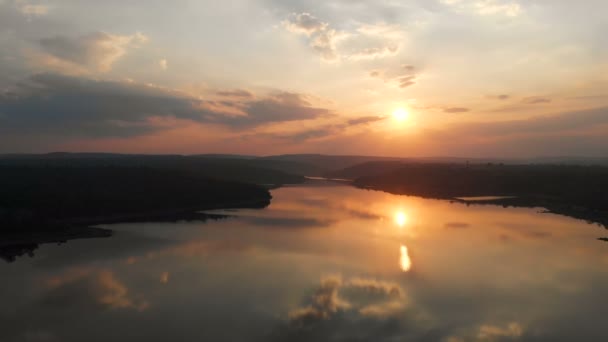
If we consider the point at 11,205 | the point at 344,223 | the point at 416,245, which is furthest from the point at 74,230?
the point at 416,245

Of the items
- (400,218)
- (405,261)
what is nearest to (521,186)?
(400,218)

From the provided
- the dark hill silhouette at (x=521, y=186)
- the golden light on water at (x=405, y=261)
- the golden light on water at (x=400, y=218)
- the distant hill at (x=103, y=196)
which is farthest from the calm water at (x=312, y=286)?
the dark hill silhouette at (x=521, y=186)

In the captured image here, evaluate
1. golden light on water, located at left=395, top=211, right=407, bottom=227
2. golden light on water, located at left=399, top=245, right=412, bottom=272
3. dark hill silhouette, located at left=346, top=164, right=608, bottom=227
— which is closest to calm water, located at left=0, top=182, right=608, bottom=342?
golden light on water, located at left=399, top=245, right=412, bottom=272

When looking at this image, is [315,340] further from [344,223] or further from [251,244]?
[344,223]

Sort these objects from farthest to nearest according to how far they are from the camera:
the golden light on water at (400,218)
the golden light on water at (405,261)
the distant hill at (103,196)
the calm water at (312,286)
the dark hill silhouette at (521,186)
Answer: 1. the dark hill silhouette at (521,186)
2. the golden light on water at (400,218)
3. the distant hill at (103,196)
4. the golden light on water at (405,261)
5. the calm water at (312,286)

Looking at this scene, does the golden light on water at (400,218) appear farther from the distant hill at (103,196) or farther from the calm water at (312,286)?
the distant hill at (103,196)

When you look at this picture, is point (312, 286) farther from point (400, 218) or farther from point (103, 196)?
point (103, 196)

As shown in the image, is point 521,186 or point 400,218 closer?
point 400,218

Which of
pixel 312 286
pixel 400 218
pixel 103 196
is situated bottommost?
pixel 312 286
